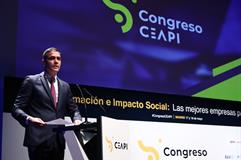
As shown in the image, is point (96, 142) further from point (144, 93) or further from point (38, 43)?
point (144, 93)

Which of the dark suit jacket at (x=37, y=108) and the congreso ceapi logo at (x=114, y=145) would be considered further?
the dark suit jacket at (x=37, y=108)

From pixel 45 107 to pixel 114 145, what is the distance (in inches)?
41.7

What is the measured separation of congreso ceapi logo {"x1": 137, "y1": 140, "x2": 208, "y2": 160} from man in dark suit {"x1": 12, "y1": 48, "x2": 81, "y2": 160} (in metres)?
0.92

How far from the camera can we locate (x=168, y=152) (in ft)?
15.3

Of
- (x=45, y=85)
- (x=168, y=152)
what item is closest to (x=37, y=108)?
(x=45, y=85)

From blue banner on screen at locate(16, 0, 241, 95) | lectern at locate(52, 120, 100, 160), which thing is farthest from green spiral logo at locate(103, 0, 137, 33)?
lectern at locate(52, 120, 100, 160)

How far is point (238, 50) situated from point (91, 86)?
2192 mm

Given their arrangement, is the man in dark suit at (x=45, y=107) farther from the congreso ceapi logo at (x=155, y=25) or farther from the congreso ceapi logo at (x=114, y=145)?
the congreso ceapi logo at (x=155, y=25)

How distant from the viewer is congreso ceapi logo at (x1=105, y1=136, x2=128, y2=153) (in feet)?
9.03

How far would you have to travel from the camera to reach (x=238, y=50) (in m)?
5.60

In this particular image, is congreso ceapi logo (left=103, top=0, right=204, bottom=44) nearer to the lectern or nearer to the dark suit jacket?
the dark suit jacket

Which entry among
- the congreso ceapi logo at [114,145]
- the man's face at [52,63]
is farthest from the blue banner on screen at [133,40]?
the congreso ceapi logo at [114,145]

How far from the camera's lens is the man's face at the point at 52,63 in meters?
3.86

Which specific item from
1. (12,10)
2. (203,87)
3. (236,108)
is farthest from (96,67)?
(236,108)
